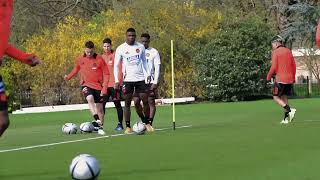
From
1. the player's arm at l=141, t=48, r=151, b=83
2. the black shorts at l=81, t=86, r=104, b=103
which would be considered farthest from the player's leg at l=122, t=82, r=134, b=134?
the black shorts at l=81, t=86, r=104, b=103

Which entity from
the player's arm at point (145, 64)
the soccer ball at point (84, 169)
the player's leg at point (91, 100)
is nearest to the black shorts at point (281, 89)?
the player's arm at point (145, 64)

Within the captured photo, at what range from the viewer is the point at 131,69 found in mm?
14672

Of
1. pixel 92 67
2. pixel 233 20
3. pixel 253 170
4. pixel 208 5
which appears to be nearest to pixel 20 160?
pixel 253 170

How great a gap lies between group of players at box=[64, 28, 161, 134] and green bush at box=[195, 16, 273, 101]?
54.7 feet

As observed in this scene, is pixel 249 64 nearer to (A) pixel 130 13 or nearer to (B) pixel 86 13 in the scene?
(A) pixel 130 13

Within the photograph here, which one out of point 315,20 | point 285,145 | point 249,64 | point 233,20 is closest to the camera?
point 285,145

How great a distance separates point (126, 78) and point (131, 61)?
37cm

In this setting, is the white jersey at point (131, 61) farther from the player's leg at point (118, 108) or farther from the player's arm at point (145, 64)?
the player's leg at point (118, 108)

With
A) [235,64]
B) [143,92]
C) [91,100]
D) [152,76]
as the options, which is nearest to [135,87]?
[143,92]

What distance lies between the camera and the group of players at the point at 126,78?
578 inches

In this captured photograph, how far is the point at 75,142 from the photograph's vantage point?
12.4 metres

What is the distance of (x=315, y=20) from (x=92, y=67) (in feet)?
41.4

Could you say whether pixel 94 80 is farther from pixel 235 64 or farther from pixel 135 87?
pixel 235 64

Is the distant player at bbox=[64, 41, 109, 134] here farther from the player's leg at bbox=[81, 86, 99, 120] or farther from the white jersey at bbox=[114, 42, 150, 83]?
the white jersey at bbox=[114, 42, 150, 83]
